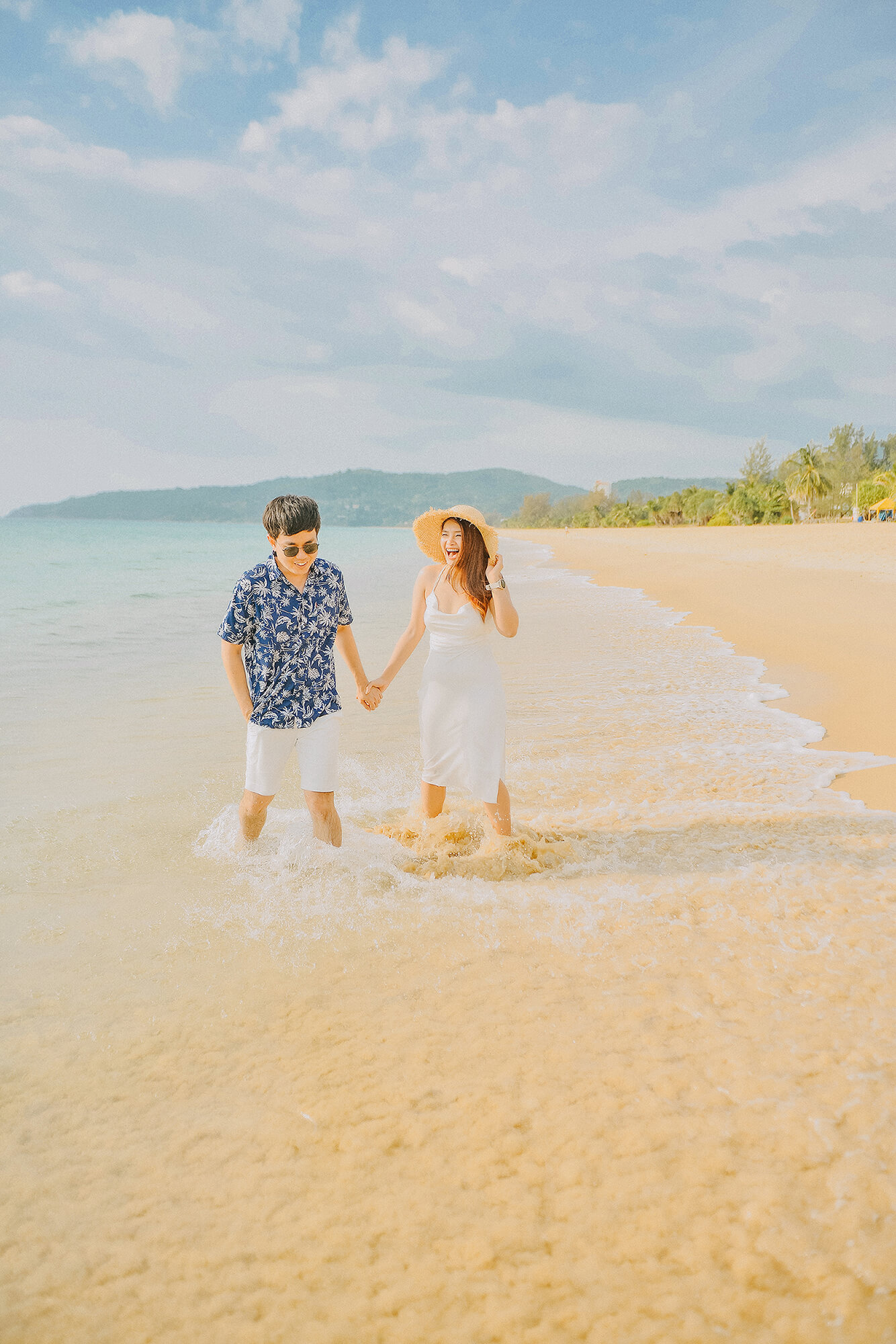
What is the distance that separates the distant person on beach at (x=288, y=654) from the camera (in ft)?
12.0

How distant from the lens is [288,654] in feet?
12.3

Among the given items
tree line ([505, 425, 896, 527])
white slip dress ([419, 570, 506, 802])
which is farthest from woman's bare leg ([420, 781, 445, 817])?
tree line ([505, 425, 896, 527])

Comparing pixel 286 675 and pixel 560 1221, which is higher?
pixel 286 675

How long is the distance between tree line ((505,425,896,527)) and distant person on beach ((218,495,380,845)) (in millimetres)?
77622

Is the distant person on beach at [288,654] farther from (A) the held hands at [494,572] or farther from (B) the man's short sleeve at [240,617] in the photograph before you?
(A) the held hands at [494,572]

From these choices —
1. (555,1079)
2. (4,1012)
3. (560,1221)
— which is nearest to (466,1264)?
(560,1221)

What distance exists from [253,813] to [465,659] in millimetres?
1413

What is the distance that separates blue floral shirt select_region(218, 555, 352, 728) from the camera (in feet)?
12.1

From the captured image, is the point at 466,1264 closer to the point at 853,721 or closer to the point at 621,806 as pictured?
the point at 621,806

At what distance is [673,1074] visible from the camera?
8.23ft

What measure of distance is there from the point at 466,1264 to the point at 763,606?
15.4 meters

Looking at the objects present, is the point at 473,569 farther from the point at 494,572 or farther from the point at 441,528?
the point at 441,528

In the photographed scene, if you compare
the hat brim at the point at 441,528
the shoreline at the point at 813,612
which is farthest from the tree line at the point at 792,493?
the hat brim at the point at 441,528

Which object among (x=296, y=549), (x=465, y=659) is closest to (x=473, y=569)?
(x=465, y=659)
